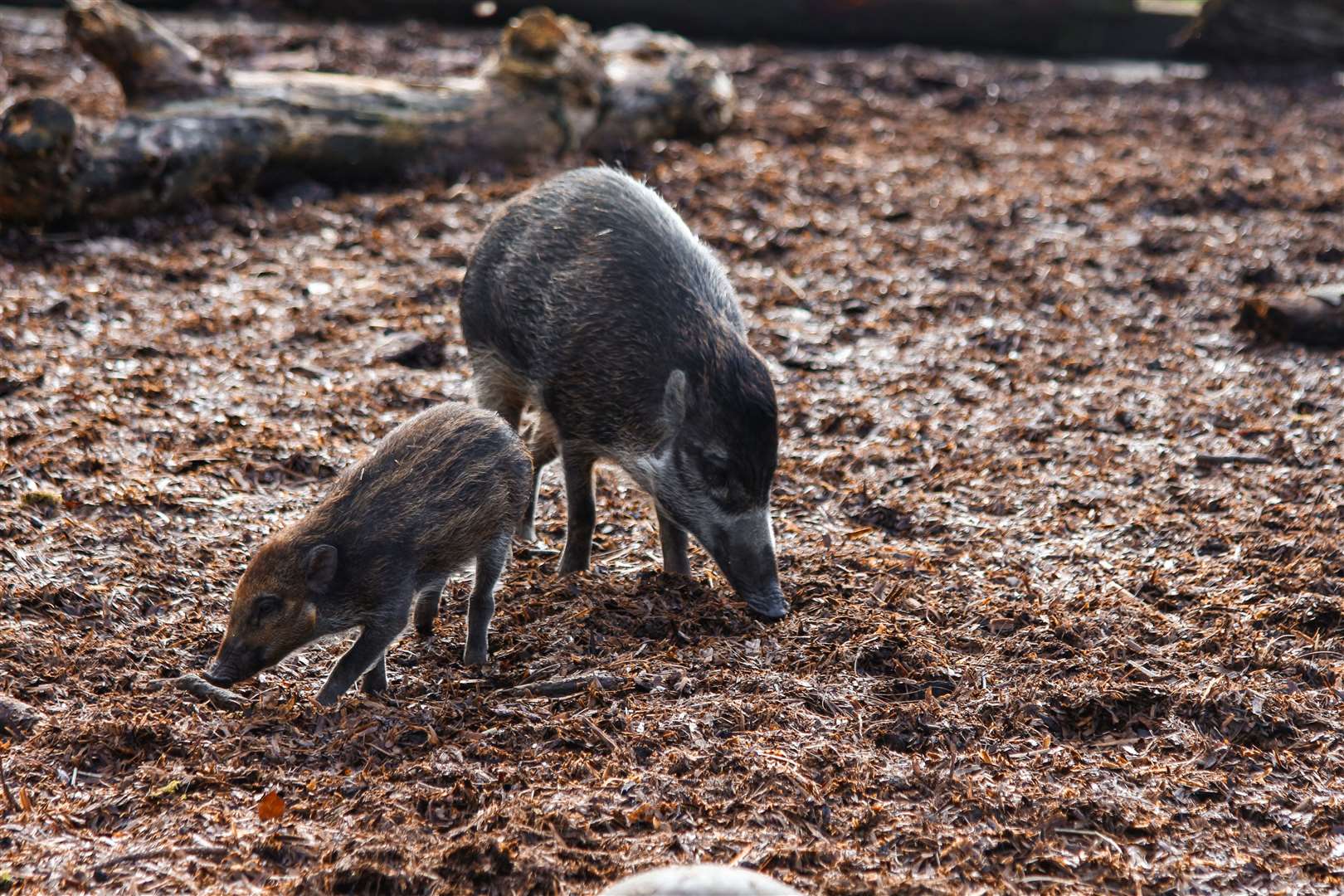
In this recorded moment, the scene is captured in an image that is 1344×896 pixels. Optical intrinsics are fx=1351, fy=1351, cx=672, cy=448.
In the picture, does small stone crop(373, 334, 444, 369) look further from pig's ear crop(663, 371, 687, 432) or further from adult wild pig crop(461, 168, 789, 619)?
pig's ear crop(663, 371, 687, 432)

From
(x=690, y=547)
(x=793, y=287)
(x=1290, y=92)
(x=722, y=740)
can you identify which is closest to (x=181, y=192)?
(x=793, y=287)

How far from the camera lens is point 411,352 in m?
6.48

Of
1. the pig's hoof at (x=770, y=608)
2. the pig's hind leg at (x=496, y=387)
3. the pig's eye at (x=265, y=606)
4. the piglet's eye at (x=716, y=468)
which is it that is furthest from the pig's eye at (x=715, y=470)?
the pig's eye at (x=265, y=606)

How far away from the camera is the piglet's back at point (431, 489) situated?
3.97 metres

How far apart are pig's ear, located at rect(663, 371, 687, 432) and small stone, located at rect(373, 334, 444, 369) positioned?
234cm

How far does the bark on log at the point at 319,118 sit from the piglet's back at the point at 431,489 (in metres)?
4.17

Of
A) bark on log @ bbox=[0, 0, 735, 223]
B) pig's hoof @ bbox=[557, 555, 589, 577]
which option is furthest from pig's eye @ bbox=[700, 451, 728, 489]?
bark on log @ bbox=[0, 0, 735, 223]

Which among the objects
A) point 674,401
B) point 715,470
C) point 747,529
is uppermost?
point 674,401

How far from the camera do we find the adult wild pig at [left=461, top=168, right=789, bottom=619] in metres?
4.36

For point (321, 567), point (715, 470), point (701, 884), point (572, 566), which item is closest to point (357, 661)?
point (321, 567)

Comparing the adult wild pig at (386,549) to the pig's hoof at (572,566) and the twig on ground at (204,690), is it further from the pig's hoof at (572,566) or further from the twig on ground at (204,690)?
the pig's hoof at (572,566)

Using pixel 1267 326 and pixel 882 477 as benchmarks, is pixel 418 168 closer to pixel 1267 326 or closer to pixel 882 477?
pixel 882 477

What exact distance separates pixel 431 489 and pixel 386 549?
0.23 metres

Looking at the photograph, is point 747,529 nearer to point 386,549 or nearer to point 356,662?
point 386,549
